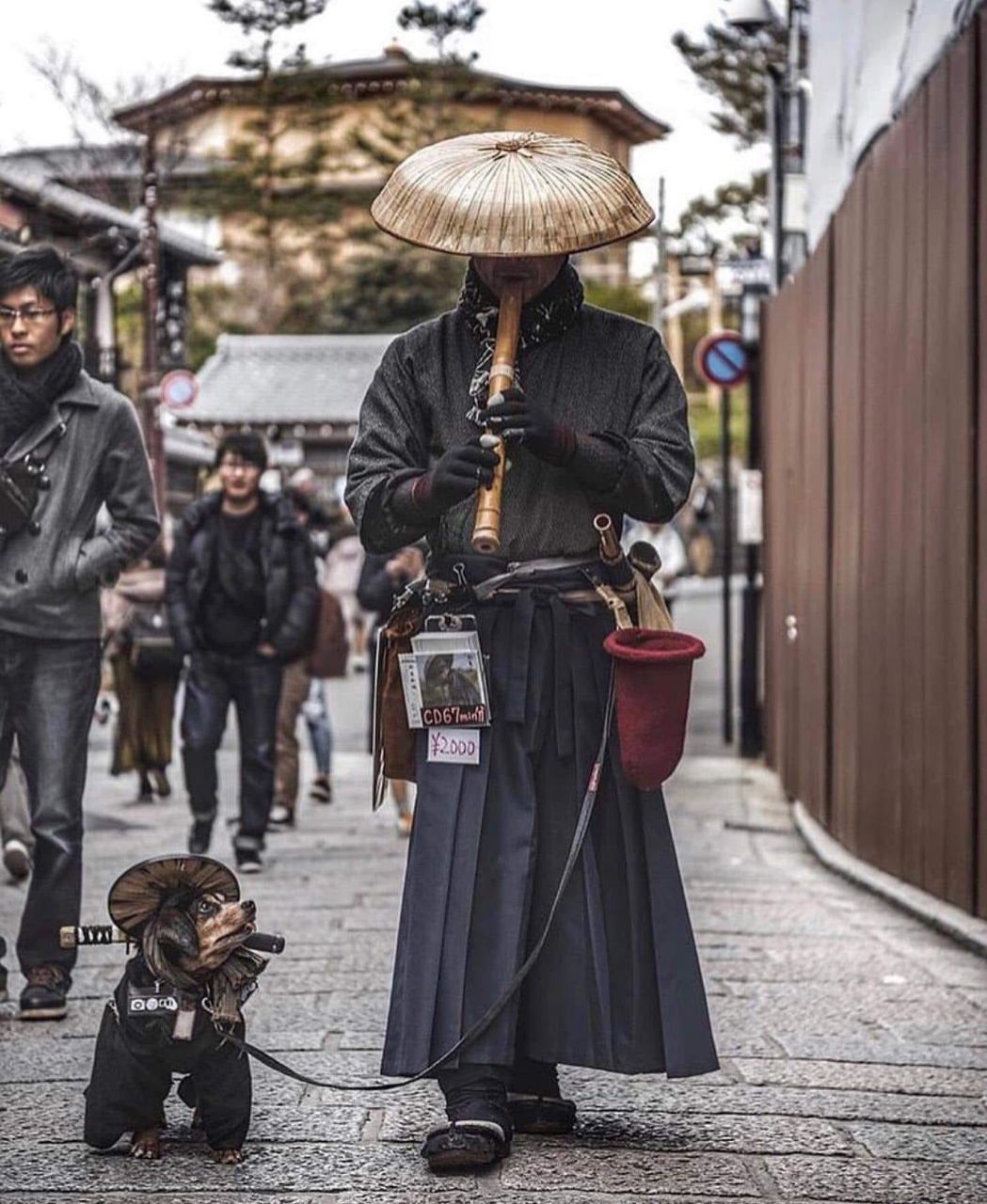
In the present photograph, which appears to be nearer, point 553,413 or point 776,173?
point 553,413

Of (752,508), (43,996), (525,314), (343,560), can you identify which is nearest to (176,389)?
(343,560)

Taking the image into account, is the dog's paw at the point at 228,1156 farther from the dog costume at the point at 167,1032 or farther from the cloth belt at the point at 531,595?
the cloth belt at the point at 531,595

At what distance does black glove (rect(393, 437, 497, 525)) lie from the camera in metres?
4.50

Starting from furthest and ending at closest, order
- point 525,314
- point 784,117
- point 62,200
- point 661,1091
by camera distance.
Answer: point 62,200
point 784,117
point 661,1091
point 525,314

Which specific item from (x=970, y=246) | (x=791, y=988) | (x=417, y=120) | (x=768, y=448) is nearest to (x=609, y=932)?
(x=791, y=988)

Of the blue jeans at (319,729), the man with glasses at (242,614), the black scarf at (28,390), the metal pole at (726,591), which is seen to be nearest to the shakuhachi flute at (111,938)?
the black scarf at (28,390)

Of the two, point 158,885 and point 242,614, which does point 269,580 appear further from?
point 158,885

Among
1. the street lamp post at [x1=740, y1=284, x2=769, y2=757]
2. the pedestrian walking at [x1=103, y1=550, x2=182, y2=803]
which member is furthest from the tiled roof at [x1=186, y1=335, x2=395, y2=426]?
the pedestrian walking at [x1=103, y1=550, x2=182, y2=803]

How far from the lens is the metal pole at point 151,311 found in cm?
2592

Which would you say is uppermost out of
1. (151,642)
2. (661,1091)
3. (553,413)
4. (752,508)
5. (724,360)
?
(724,360)

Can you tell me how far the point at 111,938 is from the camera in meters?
4.64

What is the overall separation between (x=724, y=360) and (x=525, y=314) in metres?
12.3

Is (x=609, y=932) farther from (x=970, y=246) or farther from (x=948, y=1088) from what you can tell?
(x=970, y=246)

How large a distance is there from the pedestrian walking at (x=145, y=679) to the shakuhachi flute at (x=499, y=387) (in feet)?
26.9
